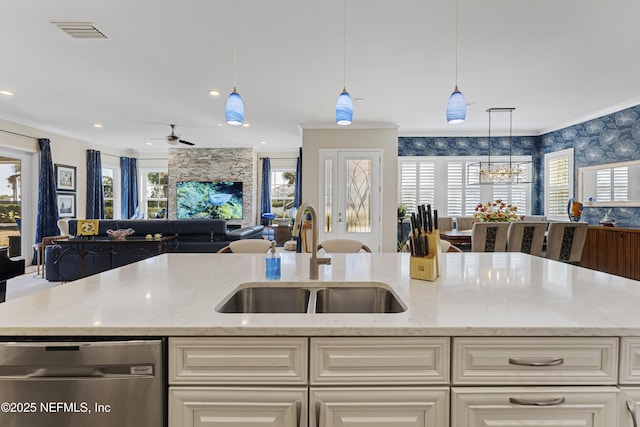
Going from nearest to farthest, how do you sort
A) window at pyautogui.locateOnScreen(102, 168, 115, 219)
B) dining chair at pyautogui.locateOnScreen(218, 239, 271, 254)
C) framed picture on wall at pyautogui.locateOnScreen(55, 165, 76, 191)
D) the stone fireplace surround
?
dining chair at pyautogui.locateOnScreen(218, 239, 271, 254), framed picture on wall at pyautogui.locateOnScreen(55, 165, 76, 191), window at pyautogui.locateOnScreen(102, 168, 115, 219), the stone fireplace surround

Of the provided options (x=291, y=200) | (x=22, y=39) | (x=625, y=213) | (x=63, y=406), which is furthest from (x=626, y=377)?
(x=291, y=200)

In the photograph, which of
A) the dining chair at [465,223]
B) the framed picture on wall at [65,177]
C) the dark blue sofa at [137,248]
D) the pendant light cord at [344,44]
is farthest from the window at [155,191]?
the dining chair at [465,223]

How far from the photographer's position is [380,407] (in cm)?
96

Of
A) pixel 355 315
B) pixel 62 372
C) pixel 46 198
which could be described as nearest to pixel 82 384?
pixel 62 372

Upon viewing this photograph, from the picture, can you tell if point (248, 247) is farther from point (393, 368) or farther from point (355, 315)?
point (393, 368)

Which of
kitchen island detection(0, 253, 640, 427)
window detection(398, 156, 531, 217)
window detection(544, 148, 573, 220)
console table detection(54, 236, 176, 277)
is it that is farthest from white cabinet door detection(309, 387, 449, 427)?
window detection(544, 148, 573, 220)

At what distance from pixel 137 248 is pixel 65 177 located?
385 cm

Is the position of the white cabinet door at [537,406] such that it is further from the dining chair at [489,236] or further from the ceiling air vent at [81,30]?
the ceiling air vent at [81,30]

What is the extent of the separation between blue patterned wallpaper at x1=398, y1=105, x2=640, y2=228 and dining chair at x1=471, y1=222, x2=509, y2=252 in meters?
2.61

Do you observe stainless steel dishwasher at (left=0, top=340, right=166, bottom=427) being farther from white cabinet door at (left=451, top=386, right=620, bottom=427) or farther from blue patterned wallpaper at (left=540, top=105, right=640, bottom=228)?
blue patterned wallpaper at (left=540, top=105, right=640, bottom=228)

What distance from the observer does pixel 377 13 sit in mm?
2631

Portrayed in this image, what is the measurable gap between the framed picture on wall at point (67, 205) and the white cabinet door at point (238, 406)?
7.74m

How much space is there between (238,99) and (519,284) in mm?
2109

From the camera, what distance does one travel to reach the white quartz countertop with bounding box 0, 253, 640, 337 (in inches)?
37.2
